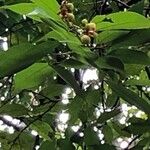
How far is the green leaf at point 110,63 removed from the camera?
29.9 inches

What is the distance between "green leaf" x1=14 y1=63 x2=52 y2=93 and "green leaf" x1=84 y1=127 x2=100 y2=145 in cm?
34

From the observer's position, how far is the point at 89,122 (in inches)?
51.4

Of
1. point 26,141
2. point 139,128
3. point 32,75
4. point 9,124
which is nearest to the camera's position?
point 32,75

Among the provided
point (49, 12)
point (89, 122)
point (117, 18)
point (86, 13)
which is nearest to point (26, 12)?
point (49, 12)

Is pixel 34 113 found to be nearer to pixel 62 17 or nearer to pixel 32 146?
pixel 32 146

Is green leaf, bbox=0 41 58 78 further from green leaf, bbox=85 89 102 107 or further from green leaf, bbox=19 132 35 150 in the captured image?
green leaf, bbox=19 132 35 150

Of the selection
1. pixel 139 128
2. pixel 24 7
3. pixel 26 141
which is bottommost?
pixel 26 141

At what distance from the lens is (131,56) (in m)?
0.79

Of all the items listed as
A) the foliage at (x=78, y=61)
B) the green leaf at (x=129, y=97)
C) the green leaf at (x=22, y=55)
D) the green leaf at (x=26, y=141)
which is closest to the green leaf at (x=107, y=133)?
the foliage at (x=78, y=61)

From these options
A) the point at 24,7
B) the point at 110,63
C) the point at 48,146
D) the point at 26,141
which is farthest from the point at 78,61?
the point at 26,141

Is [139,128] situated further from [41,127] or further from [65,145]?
[41,127]

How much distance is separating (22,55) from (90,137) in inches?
20.5

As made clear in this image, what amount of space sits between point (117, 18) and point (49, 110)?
74 centimetres

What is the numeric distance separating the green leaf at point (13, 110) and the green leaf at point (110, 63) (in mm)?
544
